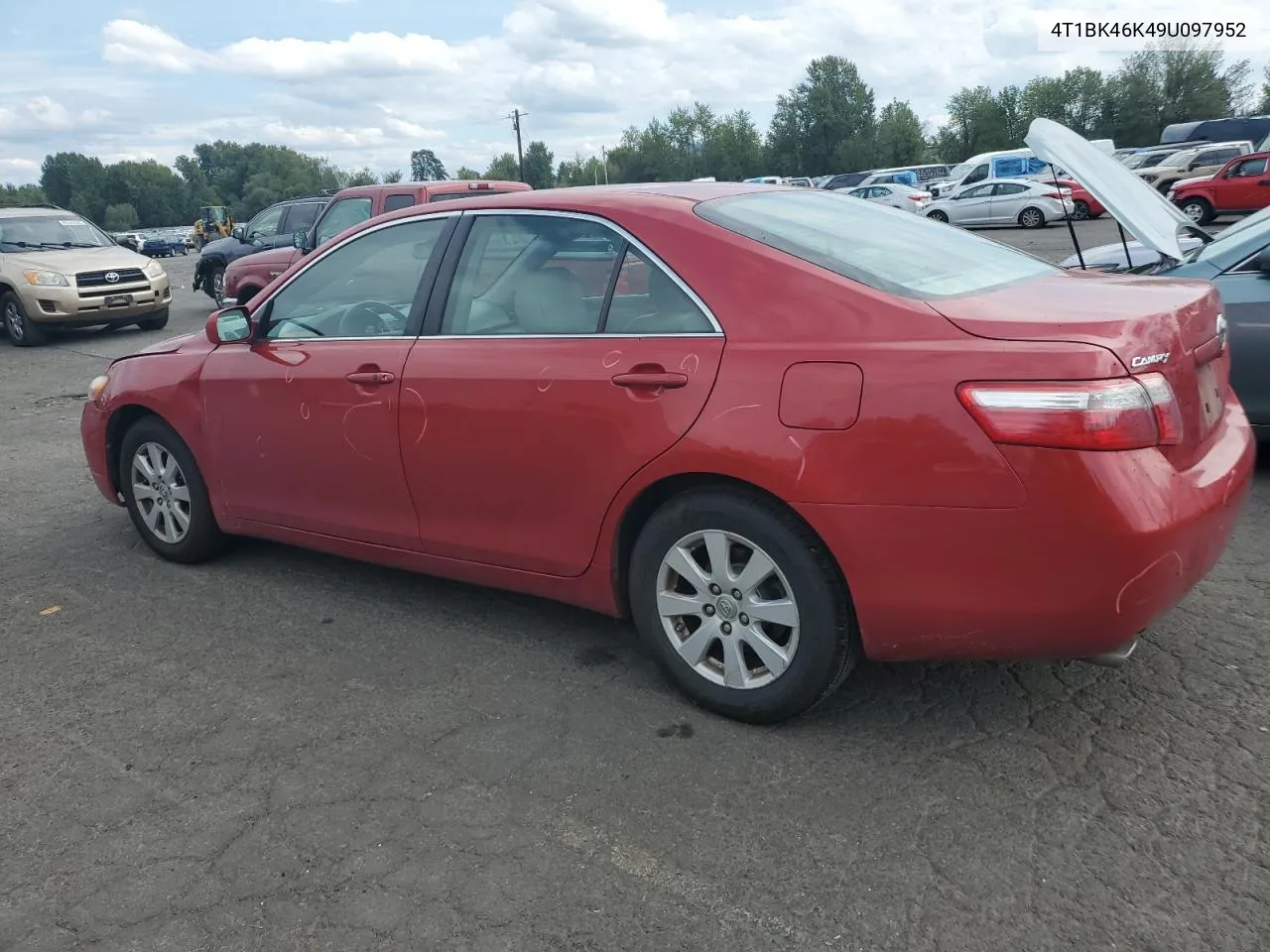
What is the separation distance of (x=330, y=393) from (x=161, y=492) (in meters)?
1.43

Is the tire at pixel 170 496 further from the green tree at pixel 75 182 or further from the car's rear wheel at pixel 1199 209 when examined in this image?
the green tree at pixel 75 182

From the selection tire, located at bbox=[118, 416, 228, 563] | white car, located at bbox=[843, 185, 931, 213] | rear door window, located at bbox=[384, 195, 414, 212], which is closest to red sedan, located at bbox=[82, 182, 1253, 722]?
Answer: tire, located at bbox=[118, 416, 228, 563]

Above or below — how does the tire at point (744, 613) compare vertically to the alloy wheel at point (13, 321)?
above

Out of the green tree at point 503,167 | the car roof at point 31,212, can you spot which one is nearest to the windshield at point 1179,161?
the car roof at point 31,212

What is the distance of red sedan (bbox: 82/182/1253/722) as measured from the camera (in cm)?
275

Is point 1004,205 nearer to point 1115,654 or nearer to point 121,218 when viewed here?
point 1115,654

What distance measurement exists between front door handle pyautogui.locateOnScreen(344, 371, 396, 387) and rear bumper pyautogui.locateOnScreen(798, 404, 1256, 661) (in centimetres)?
174

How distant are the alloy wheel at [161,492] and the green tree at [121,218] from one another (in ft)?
420

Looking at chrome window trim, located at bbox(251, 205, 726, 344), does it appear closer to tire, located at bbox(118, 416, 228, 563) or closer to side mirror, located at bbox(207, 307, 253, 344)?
side mirror, located at bbox(207, 307, 253, 344)

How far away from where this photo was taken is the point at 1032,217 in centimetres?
2898

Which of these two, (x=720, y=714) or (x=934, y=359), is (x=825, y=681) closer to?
(x=720, y=714)

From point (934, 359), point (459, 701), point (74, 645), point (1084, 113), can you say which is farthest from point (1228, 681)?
point (1084, 113)

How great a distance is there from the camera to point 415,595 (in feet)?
15.1

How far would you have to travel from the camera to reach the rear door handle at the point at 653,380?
325cm
